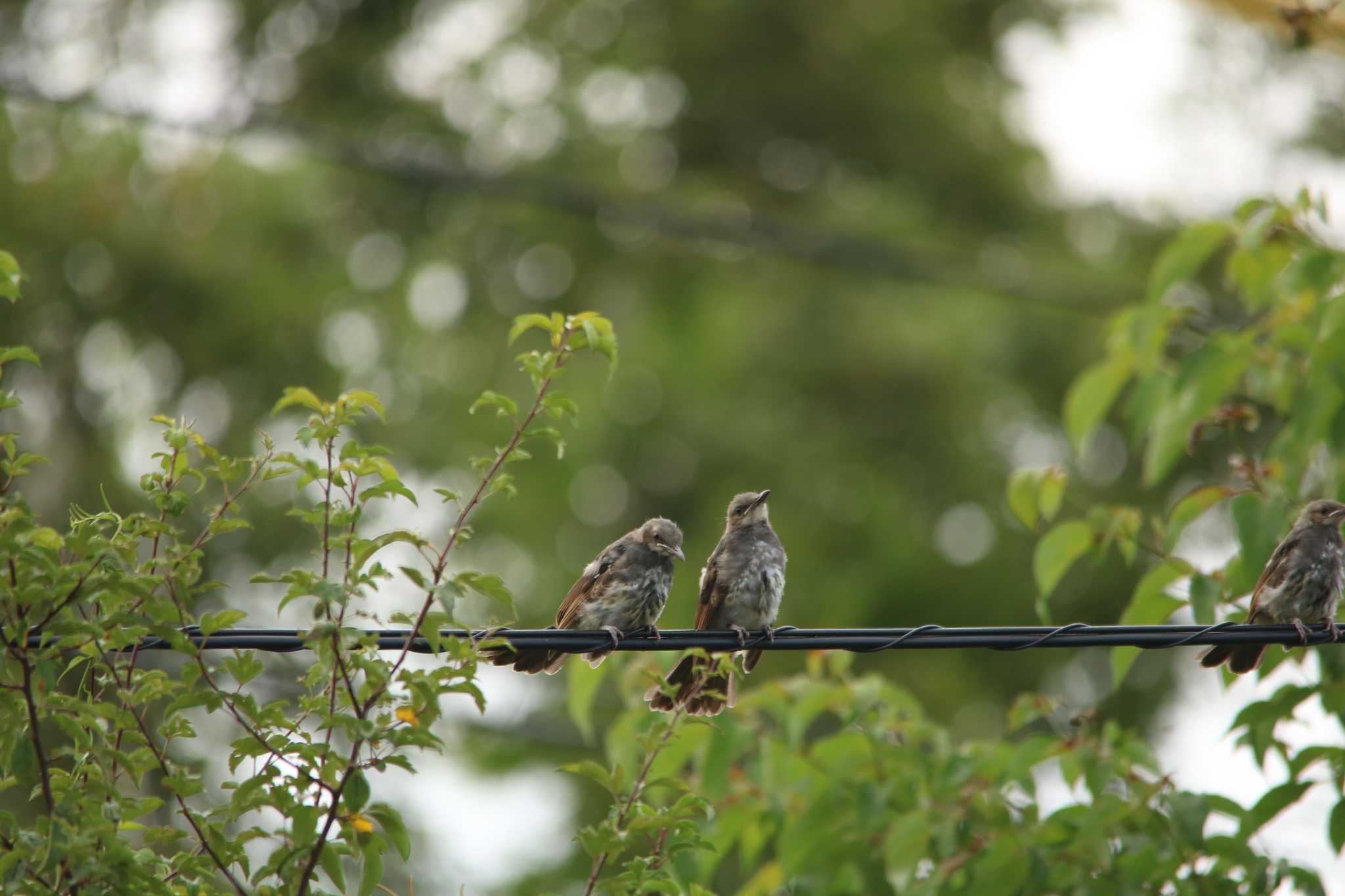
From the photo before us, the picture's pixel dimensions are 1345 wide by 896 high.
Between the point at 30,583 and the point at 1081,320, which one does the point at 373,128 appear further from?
the point at 30,583

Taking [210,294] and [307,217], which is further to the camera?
[307,217]

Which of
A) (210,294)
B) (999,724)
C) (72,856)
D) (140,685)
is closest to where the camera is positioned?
(72,856)

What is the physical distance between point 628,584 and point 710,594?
0.66 m

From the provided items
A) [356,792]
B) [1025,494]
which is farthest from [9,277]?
[1025,494]

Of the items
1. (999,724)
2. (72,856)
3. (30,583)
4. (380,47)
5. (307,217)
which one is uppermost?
(380,47)

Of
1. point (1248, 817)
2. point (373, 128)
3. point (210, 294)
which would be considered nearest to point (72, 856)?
point (1248, 817)

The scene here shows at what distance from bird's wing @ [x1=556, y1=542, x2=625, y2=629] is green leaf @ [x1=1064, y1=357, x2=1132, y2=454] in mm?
2443

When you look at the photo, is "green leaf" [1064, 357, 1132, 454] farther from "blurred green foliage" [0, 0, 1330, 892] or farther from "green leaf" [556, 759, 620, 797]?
"blurred green foliage" [0, 0, 1330, 892]

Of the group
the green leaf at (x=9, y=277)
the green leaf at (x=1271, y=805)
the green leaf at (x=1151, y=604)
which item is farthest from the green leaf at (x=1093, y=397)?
the green leaf at (x=9, y=277)

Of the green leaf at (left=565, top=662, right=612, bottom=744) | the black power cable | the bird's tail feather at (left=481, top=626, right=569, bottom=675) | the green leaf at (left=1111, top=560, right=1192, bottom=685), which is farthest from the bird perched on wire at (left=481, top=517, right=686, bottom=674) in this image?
the green leaf at (left=1111, top=560, right=1192, bottom=685)

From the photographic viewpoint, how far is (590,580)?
7.99 m

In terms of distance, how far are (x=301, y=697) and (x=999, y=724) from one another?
577 inches

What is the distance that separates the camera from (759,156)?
68.9 ft

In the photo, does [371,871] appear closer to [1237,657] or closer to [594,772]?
[594,772]
